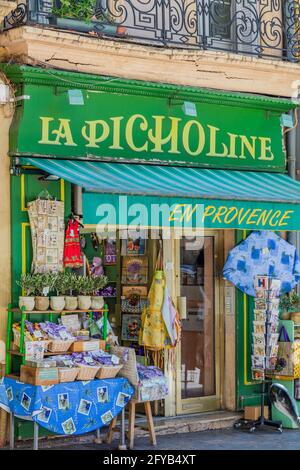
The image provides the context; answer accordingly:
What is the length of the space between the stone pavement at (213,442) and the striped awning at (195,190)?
7.85 feet

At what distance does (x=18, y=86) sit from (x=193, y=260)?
3.25m

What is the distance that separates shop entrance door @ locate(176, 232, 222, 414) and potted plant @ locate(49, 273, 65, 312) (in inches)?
79.2

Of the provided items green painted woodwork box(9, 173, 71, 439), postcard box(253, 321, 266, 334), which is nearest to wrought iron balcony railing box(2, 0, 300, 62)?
green painted woodwork box(9, 173, 71, 439)

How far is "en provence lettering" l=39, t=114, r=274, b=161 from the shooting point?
10.8 metres

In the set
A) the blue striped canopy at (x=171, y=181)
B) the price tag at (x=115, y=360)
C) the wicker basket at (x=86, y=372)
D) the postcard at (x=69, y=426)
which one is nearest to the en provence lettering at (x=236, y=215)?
the blue striped canopy at (x=171, y=181)

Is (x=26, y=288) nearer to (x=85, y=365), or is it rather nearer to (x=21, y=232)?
(x=21, y=232)

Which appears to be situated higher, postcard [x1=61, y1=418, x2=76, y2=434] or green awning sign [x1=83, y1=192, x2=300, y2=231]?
green awning sign [x1=83, y1=192, x2=300, y2=231]

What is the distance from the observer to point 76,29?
36.3 ft

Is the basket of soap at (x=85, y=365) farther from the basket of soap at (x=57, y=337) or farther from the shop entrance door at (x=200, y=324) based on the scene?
the shop entrance door at (x=200, y=324)

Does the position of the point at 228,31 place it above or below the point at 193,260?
above

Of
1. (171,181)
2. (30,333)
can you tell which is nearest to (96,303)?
(30,333)

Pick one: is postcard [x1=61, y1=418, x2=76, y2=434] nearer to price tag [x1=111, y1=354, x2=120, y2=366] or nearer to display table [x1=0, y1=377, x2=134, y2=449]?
display table [x1=0, y1=377, x2=134, y2=449]
